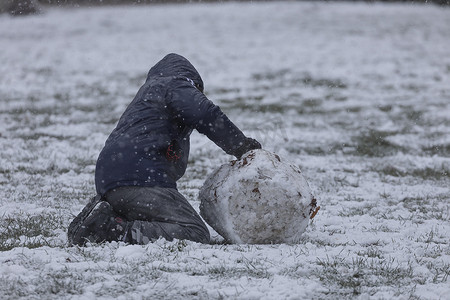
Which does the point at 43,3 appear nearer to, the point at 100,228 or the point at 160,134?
the point at 160,134

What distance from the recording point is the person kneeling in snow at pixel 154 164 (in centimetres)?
449

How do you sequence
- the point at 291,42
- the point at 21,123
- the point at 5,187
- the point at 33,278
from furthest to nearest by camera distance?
the point at 291,42 < the point at 21,123 < the point at 5,187 < the point at 33,278

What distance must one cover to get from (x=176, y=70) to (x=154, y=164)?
0.90 m

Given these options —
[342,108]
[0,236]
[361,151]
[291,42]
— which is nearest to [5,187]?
[0,236]

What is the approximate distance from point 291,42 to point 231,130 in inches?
653

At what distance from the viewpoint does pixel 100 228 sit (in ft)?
14.5

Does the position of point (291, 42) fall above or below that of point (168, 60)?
below

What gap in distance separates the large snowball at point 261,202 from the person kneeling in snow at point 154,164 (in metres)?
0.21

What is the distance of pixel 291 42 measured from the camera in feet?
67.6

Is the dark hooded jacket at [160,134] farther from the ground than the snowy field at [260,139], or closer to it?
farther from the ground

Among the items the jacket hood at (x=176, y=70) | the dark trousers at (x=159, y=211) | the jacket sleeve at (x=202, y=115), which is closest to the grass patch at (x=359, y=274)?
the dark trousers at (x=159, y=211)

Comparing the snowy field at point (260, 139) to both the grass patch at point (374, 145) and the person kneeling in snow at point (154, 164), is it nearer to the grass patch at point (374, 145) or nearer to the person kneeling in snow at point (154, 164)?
the grass patch at point (374, 145)

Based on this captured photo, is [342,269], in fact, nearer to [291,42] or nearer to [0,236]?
[0,236]

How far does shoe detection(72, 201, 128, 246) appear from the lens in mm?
4363
